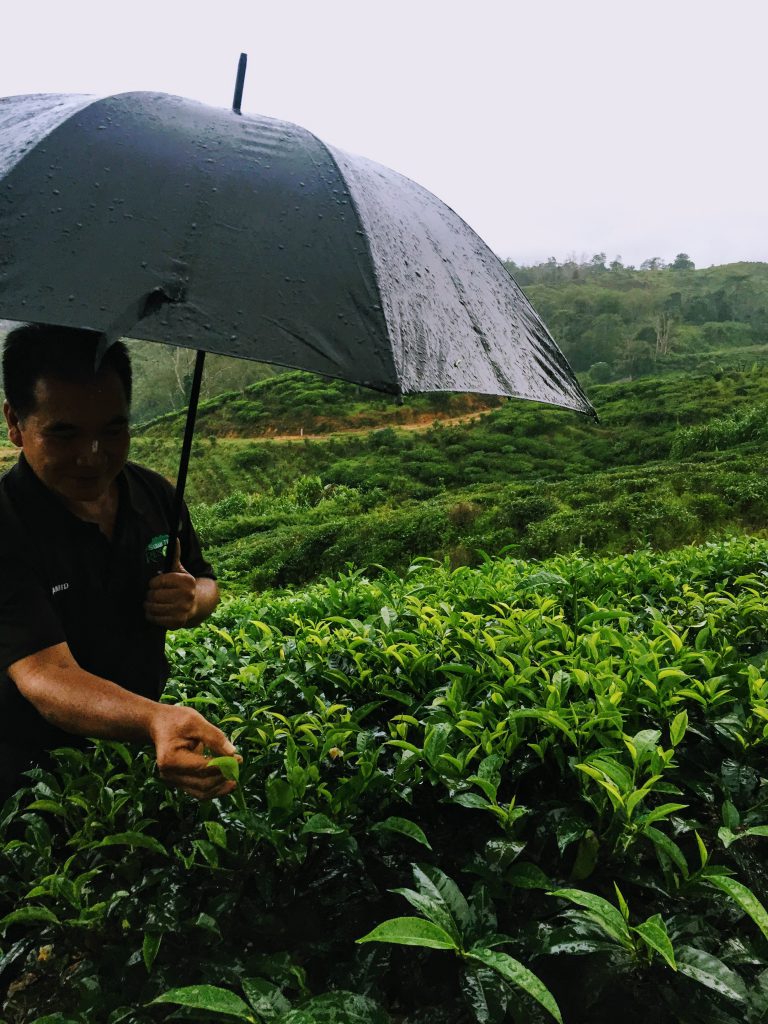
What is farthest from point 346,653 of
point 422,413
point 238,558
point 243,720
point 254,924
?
point 422,413

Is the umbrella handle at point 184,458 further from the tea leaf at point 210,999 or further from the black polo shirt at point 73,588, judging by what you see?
the tea leaf at point 210,999

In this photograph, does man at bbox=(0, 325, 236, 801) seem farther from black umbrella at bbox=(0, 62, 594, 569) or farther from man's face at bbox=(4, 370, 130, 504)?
black umbrella at bbox=(0, 62, 594, 569)

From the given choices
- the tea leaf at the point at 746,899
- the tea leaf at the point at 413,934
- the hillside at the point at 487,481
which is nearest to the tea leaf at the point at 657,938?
the tea leaf at the point at 746,899

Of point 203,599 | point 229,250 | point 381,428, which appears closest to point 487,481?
point 381,428

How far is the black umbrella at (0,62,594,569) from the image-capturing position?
103cm

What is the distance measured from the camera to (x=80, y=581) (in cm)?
163

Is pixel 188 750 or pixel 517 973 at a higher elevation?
pixel 188 750

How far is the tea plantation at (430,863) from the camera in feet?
3.51

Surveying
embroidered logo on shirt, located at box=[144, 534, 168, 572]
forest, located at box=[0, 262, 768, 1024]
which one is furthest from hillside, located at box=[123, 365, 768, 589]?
embroidered logo on shirt, located at box=[144, 534, 168, 572]

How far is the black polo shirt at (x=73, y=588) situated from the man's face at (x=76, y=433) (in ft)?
0.21

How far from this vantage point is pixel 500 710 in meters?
1.64

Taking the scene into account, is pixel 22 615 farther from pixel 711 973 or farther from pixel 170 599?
pixel 711 973

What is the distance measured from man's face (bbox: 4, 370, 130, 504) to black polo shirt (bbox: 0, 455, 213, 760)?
0.21 feet

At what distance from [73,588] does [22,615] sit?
217mm
